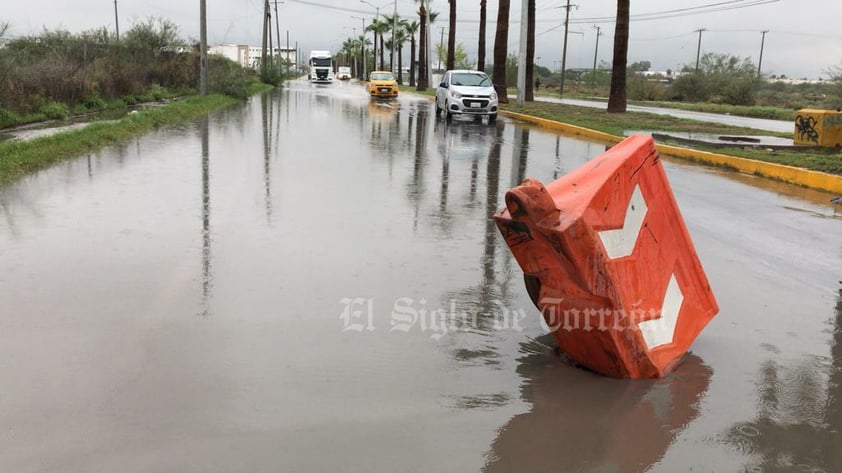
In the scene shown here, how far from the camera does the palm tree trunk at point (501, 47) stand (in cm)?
3775

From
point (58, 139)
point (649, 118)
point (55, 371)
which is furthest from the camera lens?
point (649, 118)

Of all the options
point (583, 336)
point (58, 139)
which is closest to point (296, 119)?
point (58, 139)

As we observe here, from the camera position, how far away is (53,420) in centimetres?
360

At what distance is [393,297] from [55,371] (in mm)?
2396

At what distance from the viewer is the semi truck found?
79856 millimetres

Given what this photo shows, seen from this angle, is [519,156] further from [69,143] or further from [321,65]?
[321,65]

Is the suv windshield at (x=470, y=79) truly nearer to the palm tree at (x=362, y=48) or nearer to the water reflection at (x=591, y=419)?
the water reflection at (x=591, y=419)

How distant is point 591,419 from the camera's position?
3.85 metres

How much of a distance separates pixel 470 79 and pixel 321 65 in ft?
186

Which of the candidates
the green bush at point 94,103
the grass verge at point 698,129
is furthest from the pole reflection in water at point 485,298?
the green bush at point 94,103

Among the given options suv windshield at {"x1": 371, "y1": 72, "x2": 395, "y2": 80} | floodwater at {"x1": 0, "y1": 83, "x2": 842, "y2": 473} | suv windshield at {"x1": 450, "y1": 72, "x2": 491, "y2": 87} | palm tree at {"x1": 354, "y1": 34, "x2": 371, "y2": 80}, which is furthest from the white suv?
palm tree at {"x1": 354, "y1": 34, "x2": 371, "y2": 80}

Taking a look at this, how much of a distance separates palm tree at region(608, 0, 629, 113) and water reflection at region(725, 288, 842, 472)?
25.9m

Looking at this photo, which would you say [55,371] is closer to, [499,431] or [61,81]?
[499,431]

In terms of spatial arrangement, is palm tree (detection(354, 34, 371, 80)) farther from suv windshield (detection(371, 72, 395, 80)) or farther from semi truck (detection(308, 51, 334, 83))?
suv windshield (detection(371, 72, 395, 80))
